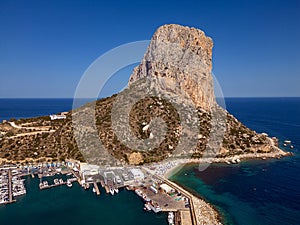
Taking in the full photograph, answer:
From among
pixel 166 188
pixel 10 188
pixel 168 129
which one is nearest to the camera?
pixel 166 188

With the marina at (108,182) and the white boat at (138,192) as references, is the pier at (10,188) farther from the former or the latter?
the white boat at (138,192)

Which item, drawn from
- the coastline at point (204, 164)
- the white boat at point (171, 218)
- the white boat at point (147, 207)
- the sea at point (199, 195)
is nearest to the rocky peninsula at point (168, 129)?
the coastline at point (204, 164)

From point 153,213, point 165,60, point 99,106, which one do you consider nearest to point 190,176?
point 153,213

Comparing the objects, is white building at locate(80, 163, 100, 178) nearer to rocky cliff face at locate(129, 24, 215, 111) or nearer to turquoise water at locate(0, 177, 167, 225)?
turquoise water at locate(0, 177, 167, 225)

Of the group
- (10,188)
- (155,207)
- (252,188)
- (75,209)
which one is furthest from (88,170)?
(252,188)

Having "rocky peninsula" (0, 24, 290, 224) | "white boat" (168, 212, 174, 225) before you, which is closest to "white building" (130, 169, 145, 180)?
"rocky peninsula" (0, 24, 290, 224)

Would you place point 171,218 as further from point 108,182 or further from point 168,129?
point 168,129
